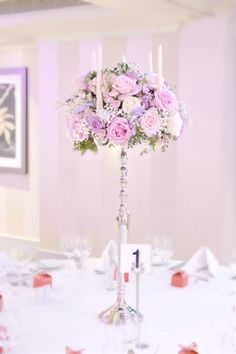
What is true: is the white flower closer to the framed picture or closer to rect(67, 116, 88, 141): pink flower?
rect(67, 116, 88, 141): pink flower

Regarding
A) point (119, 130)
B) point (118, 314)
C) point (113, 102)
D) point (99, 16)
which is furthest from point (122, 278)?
point (99, 16)

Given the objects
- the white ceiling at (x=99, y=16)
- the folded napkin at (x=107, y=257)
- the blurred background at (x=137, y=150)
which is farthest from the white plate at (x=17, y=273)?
the white ceiling at (x=99, y=16)

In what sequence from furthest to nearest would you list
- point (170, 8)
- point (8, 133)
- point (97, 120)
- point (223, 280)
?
1. point (8, 133)
2. point (170, 8)
3. point (223, 280)
4. point (97, 120)

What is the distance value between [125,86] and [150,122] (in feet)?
0.57

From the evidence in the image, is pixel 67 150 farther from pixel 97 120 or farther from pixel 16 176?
pixel 97 120

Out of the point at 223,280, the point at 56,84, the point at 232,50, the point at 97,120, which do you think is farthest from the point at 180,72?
the point at 97,120

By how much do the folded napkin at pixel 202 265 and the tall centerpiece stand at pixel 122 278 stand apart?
735 millimetres

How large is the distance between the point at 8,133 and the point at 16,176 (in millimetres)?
495

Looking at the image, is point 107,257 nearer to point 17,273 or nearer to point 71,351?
point 17,273

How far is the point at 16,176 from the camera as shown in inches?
259

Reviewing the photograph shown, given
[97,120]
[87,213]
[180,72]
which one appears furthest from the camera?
[87,213]

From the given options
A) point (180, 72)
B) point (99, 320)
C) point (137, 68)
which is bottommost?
point (99, 320)

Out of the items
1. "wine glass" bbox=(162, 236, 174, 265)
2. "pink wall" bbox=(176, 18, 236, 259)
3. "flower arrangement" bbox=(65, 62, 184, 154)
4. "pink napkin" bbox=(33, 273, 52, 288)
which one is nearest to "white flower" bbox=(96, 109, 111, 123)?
"flower arrangement" bbox=(65, 62, 184, 154)

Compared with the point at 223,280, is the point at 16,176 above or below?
above
